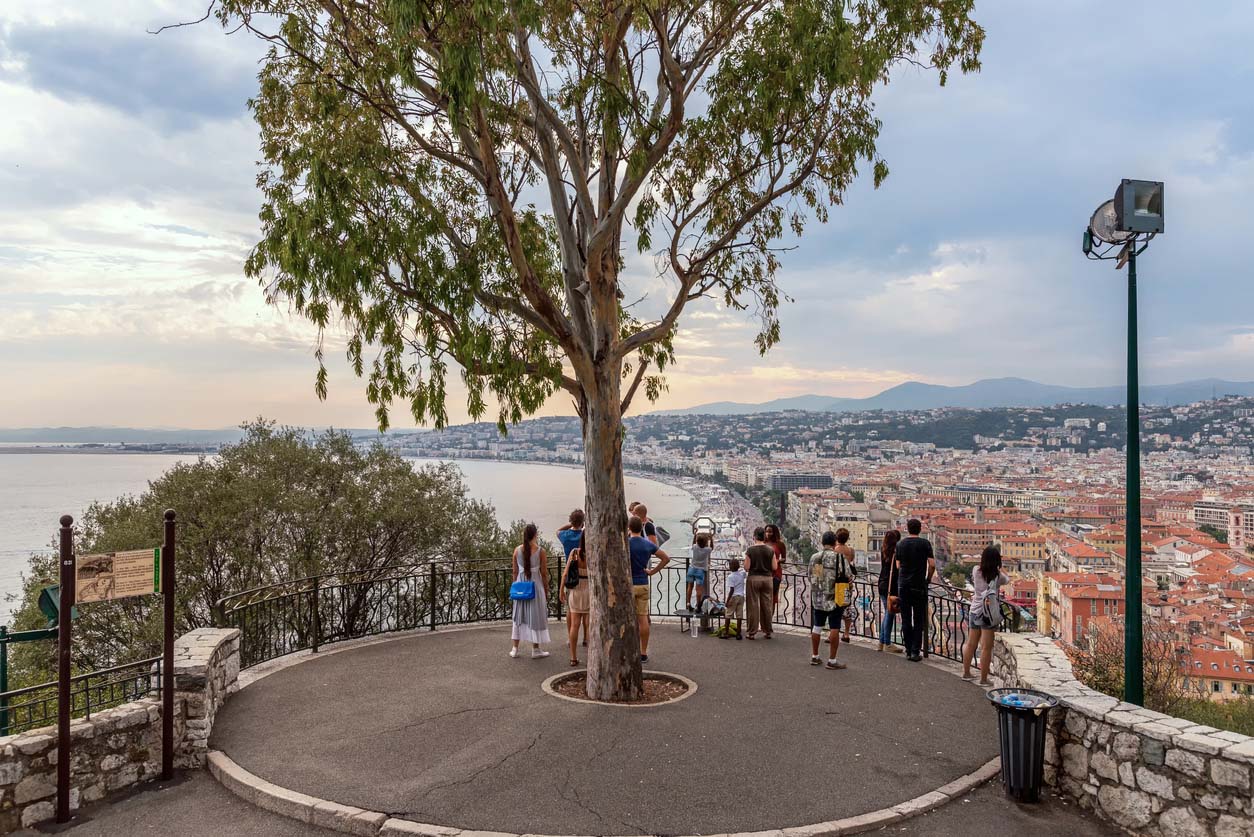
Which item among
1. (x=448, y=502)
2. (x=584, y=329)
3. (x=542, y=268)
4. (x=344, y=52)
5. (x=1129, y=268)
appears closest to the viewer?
(x=1129, y=268)

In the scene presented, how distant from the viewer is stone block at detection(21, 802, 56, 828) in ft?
19.6

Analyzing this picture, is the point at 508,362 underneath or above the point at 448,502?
above

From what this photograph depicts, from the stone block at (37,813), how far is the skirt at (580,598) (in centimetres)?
575

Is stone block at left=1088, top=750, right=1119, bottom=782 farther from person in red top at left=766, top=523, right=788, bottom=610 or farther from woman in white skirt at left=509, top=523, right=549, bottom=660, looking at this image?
woman in white skirt at left=509, top=523, right=549, bottom=660

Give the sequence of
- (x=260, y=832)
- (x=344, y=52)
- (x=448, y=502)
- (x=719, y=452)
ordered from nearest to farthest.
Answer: (x=260, y=832) < (x=344, y=52) < (x=448, y=502) < (x=719, y=452)

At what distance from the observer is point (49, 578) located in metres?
19.1

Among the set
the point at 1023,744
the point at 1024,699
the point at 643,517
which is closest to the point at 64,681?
the point at 643,517

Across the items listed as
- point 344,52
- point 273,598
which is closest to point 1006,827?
point 273,598

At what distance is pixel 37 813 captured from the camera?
19.8ft

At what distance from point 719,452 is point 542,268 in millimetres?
64219

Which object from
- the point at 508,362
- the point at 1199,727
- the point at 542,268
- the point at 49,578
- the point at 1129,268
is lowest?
the point at 49,578

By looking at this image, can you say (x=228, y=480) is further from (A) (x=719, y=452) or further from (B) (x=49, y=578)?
(A) (x=719, y=452)

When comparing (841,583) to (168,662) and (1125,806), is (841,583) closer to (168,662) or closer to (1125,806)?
(1125,806)

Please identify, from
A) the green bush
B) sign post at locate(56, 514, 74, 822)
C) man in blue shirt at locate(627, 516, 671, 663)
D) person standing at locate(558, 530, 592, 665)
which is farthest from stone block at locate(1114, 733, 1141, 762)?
the green bush
